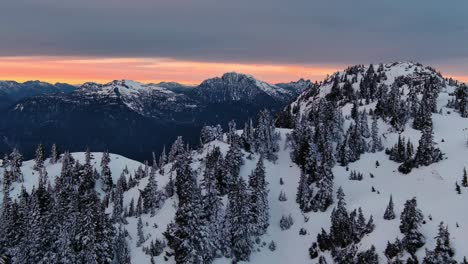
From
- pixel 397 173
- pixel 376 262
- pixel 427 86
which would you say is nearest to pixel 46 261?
pixel 376 262

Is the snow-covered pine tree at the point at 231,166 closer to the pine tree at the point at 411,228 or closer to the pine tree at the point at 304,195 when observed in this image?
the pine tree at the point at 304,195

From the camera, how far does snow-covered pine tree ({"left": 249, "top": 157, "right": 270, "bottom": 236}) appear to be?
4336 inches

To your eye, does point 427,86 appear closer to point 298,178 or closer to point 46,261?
point 298,178

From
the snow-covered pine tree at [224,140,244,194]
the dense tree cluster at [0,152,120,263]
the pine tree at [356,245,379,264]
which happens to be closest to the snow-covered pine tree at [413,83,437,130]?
the snow-covered pine tree at [224,140,244,194]

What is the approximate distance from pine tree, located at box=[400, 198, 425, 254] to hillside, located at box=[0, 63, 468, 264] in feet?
0.69

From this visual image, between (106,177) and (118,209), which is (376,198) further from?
(106,177)

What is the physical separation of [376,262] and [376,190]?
3066 cm

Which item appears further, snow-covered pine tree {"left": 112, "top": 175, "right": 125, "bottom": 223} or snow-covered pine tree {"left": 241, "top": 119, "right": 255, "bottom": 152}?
snow-covered pine tree {"left": 241, "top": 119, "right": 255, "bottom": 152}

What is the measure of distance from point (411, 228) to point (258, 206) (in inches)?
1408

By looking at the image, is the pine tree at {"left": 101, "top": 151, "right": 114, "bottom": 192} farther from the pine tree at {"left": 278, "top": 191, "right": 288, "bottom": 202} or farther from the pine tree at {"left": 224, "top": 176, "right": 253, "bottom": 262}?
the pine tree at {"left": 224, "top": 176, "right": 253, "bottom": 262}

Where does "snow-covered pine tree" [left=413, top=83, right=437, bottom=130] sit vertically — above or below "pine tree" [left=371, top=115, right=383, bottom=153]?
above

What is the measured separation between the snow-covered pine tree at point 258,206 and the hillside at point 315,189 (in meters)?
0.34

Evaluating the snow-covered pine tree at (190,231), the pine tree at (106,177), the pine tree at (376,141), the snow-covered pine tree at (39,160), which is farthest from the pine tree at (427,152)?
the snow-covered pine tree at (39,160)

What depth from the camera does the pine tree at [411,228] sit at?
88369 mm
